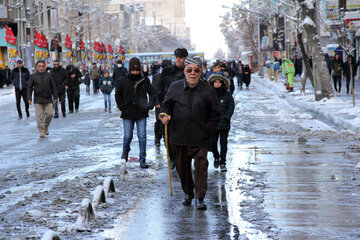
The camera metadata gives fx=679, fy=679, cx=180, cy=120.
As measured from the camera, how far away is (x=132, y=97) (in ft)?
35.8

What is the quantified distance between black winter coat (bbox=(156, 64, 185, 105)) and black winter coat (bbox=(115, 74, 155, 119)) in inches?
9.9

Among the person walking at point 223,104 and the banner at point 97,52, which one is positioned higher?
the banner at point 97,52

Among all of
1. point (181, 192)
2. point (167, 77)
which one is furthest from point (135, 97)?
point (181, 192)

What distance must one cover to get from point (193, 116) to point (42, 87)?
392 inches

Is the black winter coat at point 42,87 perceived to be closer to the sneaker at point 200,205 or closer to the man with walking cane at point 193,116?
the man with walking cane at point 193,116

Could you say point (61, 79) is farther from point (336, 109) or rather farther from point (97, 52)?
point (97, 52)

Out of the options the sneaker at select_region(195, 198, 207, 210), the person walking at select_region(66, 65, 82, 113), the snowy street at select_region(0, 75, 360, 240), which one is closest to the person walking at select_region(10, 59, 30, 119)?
the person walking at select_region(66, 65, 82, 113)

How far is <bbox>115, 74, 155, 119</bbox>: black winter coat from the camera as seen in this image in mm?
10883

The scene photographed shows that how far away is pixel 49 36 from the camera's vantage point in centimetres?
8000

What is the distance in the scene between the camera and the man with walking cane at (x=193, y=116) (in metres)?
7.39

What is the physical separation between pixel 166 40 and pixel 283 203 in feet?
542

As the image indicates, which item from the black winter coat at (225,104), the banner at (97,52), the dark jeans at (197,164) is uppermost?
the banner at (97,52)

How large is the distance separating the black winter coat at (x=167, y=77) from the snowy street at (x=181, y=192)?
1.22 meters

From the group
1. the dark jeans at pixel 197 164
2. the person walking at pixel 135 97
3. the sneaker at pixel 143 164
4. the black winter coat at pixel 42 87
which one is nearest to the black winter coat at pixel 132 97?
the person walking at pixel 135 97
